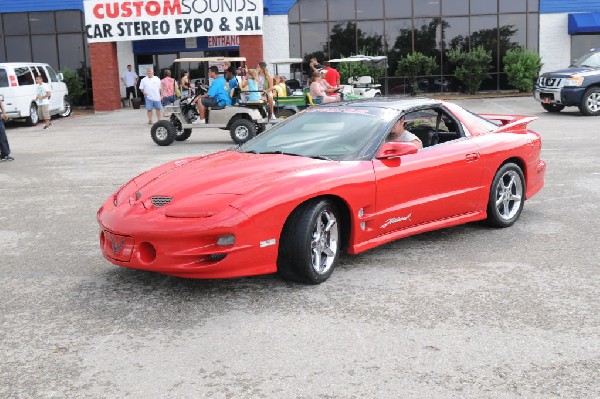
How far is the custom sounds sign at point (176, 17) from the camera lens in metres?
28.0

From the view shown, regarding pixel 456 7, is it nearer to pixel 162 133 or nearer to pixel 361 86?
pixel 361 86

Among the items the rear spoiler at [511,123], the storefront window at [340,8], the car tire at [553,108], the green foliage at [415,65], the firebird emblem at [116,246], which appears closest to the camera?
the firebird emblem at [116,246]

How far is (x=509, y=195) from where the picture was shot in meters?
6.95

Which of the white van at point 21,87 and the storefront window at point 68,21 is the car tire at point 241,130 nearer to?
the white van at point 21,87

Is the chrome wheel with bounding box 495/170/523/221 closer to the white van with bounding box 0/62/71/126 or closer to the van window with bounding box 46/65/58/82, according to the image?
the white van with bounding box 0/62/71/126

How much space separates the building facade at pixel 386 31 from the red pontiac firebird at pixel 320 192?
81.8 ft

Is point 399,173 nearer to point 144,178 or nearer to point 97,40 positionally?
point 144,178

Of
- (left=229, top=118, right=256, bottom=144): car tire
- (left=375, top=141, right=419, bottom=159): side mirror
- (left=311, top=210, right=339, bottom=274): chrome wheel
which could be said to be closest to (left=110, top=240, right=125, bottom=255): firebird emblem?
(left=311, top=210, right=339, bottom=274): chrome wheel

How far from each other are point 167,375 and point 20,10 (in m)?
30.9

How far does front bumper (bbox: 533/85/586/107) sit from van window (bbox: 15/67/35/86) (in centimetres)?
1522

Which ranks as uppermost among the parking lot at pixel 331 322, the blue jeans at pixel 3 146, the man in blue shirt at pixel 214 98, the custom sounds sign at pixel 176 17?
the custom sounds sign at pixel 176 17

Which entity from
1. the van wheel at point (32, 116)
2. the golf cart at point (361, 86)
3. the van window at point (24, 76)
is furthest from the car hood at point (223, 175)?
the van wheel at point (32, 116)

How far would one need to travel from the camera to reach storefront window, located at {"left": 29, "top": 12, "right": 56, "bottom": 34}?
31.6m

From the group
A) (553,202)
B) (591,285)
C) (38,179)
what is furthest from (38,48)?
(591,285)
